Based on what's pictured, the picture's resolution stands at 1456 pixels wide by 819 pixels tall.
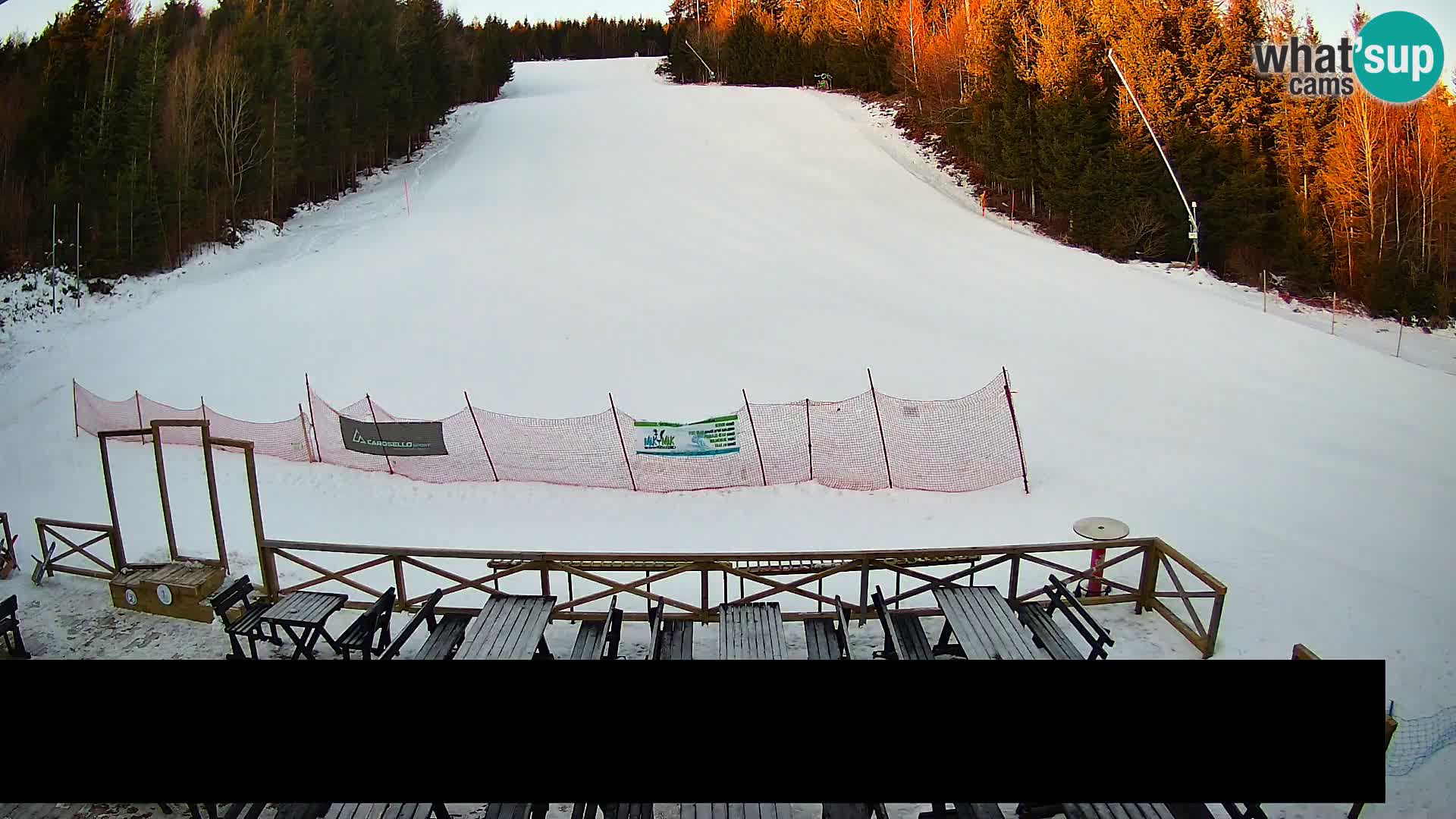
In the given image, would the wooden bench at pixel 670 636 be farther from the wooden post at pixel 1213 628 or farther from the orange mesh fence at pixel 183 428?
the orange mesh fence at pixel 183 428

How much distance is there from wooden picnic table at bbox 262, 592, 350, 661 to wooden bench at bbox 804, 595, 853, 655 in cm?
268

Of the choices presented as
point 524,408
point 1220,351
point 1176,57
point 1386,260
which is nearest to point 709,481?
point 524,408

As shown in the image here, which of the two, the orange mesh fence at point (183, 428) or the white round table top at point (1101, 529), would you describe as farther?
the orange mesh fence at point (183, 428)

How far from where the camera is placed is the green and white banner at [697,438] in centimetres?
855

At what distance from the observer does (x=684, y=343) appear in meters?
12.6

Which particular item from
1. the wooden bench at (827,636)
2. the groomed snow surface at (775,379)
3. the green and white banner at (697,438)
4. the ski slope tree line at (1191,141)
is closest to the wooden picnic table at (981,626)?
the wooden bench at (827,636)

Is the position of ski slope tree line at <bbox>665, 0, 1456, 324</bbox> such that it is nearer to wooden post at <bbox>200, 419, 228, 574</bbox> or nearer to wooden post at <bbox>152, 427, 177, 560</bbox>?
wooden post at <bbox>200, 419, 228, 574</bbox>

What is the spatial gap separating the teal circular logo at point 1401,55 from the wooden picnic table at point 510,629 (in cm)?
443

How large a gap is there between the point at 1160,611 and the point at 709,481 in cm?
423

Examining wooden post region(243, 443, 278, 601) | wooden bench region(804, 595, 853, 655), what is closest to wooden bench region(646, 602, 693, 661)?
wooden bench region(804, 595, 853, 655)

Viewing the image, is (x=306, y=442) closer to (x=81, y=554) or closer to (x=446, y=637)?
(x=81, y=554)

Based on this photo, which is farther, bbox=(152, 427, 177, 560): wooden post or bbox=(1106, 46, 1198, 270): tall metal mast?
bbox=(1106, 46, 1198, 270): tall metal mast

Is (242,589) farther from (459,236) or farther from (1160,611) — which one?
(459,236)

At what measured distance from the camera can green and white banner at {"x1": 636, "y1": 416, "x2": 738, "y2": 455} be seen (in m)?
8.55
